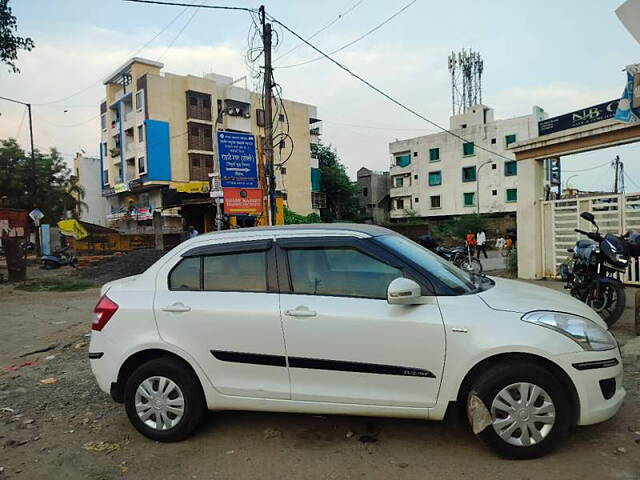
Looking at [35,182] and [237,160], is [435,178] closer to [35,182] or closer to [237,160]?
[35,182]

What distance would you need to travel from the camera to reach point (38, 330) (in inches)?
328

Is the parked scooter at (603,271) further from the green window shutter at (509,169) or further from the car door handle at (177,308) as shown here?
the green window shutter at (509,169)

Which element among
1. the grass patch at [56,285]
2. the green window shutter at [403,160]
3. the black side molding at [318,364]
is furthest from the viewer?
the green window shutter at [403,160]

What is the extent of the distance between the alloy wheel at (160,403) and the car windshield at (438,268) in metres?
1.96

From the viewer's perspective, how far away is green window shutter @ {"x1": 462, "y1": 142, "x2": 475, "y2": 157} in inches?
1743

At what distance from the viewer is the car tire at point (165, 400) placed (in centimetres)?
347

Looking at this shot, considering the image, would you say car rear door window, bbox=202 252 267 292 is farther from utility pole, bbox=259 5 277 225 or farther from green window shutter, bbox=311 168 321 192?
green window shutter, bbox=311 168 321 192

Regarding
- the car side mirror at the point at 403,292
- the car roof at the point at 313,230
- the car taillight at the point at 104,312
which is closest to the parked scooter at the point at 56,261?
the car taillight at the point at 104,312

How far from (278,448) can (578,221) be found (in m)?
9.55

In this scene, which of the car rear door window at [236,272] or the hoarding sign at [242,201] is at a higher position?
the hoarding sign at [242,201]

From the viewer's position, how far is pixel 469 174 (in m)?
45.0

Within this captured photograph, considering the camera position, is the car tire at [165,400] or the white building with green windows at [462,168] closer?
the car tire at [165,400]

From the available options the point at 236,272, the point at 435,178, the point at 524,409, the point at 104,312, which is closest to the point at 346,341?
the point at 236,272

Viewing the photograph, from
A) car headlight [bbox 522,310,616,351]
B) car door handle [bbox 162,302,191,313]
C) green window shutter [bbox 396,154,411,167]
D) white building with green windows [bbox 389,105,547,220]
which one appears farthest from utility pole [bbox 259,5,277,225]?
green window shutter [bbox 396,154,411,167]
